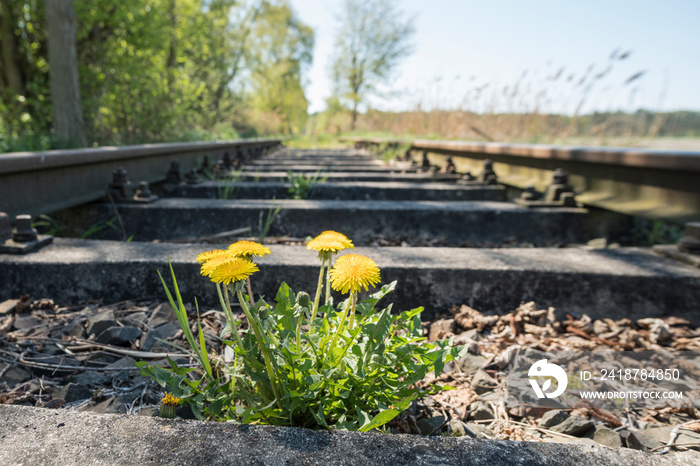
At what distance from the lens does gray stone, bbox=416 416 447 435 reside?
1111mm

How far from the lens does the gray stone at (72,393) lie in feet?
3.78

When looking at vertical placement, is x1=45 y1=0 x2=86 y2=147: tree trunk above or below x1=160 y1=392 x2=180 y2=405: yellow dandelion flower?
above

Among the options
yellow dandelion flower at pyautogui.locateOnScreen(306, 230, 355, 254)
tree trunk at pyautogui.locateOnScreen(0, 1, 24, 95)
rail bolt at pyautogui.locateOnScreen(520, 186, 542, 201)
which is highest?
tree trunk at pyautogui.locateOnScreen(0, 1, 24, 95)

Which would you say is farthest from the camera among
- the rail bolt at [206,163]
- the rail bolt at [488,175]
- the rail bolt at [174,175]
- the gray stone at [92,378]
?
the rail bolt at [206,163]

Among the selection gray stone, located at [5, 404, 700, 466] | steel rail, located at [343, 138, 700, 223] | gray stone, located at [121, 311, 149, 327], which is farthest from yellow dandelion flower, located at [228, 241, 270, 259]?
steel rail, located at [343, 138, 700, 223]

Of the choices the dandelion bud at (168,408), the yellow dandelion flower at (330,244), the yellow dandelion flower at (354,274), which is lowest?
the dandelion bud at (168,408)

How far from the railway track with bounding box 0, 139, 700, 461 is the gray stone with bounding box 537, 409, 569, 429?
0.64 metres

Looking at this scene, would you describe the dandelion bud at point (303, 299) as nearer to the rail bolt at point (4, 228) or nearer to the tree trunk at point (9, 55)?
the rail bolt at point (4, 228)

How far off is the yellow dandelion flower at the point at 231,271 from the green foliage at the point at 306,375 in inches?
3.8

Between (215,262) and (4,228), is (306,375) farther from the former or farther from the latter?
(4,228)

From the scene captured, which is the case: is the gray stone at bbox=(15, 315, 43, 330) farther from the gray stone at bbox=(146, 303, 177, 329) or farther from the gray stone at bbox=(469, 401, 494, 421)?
the gray stone at bbox=(469, 401, 494, 421)

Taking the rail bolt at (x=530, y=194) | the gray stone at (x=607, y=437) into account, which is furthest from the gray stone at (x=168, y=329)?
the rail bolt at (x=530, y=194)

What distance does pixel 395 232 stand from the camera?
3.00 m

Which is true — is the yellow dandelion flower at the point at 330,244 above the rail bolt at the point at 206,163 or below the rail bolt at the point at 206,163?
above
